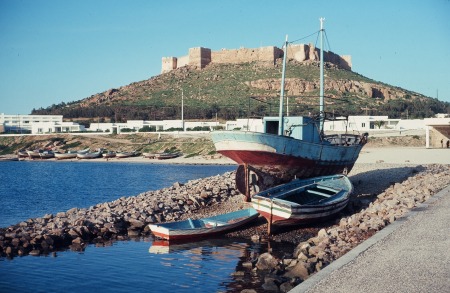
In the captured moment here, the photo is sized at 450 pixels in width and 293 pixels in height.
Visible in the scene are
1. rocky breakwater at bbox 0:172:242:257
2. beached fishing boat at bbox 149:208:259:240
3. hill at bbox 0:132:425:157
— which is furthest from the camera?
hill at bbox 0:132:425:157

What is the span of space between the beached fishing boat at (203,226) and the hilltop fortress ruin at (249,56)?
11526 centimetres

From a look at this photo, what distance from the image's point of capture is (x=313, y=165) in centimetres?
2161

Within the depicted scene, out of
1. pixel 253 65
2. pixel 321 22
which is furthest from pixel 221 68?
pixel 321 22

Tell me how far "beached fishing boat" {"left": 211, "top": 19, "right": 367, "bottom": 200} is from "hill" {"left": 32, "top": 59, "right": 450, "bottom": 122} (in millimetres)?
63729

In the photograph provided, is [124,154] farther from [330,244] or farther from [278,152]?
[330,244]

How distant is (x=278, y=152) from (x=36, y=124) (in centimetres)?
8299

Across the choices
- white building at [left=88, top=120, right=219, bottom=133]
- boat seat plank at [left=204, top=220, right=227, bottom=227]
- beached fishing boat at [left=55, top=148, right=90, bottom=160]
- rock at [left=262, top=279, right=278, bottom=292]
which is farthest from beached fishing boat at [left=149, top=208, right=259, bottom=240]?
white building at [left=88, top=120, right=219, bottom=133]

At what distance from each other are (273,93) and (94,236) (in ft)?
297

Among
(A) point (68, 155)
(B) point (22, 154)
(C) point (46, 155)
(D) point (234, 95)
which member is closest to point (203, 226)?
(A) point (68, 155)

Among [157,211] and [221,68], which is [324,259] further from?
[221,68]

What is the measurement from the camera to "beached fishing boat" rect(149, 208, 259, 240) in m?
16.2

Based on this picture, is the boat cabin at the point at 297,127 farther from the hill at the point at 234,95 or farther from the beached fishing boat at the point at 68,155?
the hill at the point at 234,95

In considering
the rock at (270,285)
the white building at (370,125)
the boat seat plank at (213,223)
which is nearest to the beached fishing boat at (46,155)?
the white building at (370,125)

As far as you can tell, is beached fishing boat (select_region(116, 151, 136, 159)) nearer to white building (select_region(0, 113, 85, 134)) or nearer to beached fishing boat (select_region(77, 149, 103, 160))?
beached fishing boat (select_region(77, 149, 103, 160))
